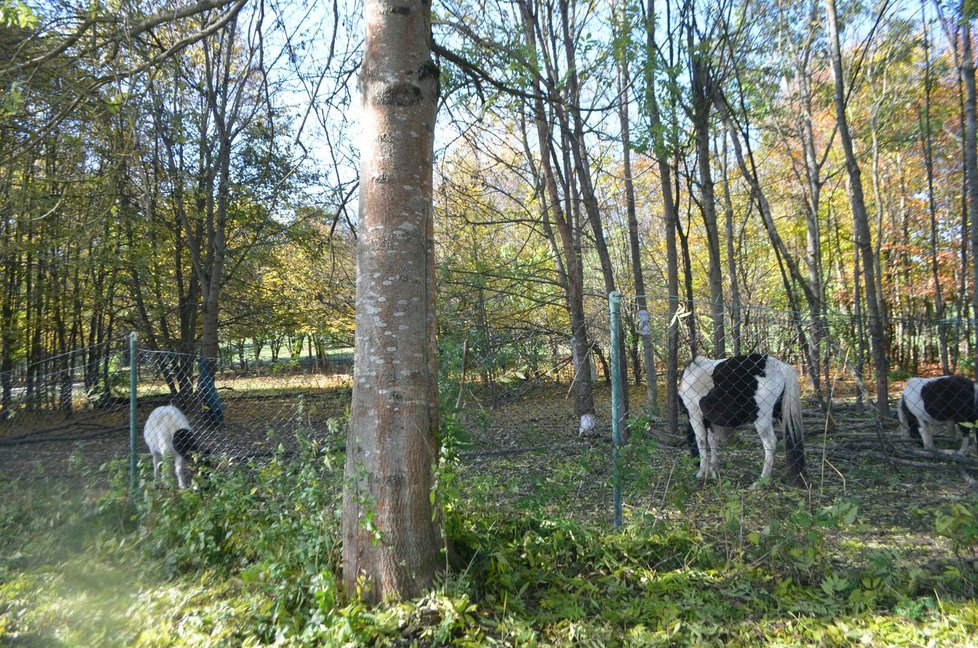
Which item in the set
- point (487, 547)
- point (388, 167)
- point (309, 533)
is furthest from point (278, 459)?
point (388, 167)

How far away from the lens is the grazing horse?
6.94 meters

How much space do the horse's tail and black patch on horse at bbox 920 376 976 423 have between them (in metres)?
2.45

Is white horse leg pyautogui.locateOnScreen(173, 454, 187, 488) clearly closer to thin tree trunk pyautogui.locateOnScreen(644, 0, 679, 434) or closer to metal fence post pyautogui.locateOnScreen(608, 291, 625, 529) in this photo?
metal fence post pyautogui.locateOnScreen(608, 291, 625, 529)

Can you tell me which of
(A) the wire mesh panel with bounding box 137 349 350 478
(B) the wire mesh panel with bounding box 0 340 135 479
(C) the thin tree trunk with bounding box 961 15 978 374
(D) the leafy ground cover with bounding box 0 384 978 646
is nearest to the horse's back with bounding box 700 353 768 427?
(D) the leafy ground cover with bounding box 0 384 978 646

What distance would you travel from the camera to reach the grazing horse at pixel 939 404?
6.94 metres

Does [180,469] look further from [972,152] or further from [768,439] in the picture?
[972,152]

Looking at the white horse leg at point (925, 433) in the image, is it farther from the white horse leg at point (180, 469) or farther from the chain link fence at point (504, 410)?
the white horse leg at point (180, 469)

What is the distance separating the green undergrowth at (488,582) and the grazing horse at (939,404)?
3.75 metres

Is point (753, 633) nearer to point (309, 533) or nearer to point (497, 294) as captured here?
point (309, 533)

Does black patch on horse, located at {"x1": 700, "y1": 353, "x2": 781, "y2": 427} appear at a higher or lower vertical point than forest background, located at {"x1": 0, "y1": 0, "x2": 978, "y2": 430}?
lower

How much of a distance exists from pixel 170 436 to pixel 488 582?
512 centimetres

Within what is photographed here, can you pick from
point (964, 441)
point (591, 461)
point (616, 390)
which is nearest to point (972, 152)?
point (964, 441)

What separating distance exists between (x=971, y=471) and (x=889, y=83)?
35.6 ft

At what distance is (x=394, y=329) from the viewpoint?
3377 mm
